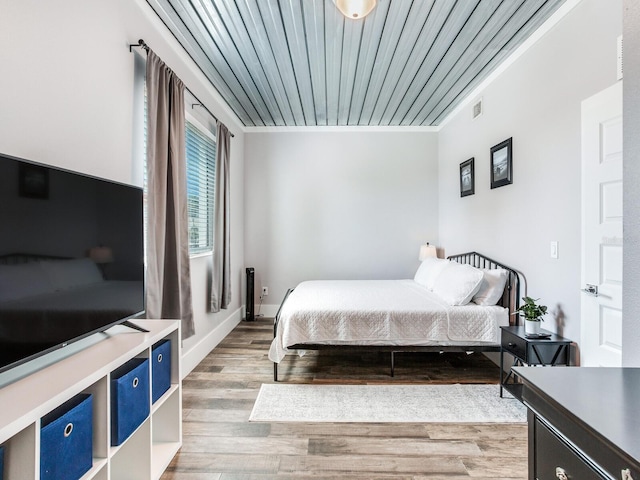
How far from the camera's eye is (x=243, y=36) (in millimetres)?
2482

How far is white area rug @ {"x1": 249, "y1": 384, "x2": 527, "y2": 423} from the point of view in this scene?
7.05 feet

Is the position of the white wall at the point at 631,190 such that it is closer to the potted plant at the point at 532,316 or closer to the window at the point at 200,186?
the potted plant at the point at 532,316

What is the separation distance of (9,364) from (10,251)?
1.17 ft

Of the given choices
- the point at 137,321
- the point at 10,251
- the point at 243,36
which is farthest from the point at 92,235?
the point at 243,36

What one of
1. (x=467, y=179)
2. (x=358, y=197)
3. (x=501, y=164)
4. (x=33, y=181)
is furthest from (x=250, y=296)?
(x=33, y=181)

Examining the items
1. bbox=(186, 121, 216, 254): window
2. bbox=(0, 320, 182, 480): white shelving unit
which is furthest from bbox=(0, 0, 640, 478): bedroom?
bbox=(0, 320, 182, 480): white shelving unit

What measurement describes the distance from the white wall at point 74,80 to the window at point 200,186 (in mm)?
808

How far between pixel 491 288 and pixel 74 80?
3.19 m

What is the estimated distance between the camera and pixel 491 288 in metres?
2.77

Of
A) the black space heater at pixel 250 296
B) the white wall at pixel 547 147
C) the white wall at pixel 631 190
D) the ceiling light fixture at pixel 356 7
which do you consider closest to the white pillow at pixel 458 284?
the white wall at pixel 547 147

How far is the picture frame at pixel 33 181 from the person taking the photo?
3.51ft

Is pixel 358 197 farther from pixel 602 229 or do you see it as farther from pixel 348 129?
pixel 602 229

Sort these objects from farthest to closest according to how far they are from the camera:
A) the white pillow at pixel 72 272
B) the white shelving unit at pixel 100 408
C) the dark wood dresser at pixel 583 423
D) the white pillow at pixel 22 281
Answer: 1. the white pillow at pixel 72 272
2. the white pillow at pixel 22 281
3. the white shelving unit at pixel 100 408
4. the dark wood dresser at pixel 583 423

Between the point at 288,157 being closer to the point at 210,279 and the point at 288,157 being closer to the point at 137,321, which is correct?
the point at 210,279
